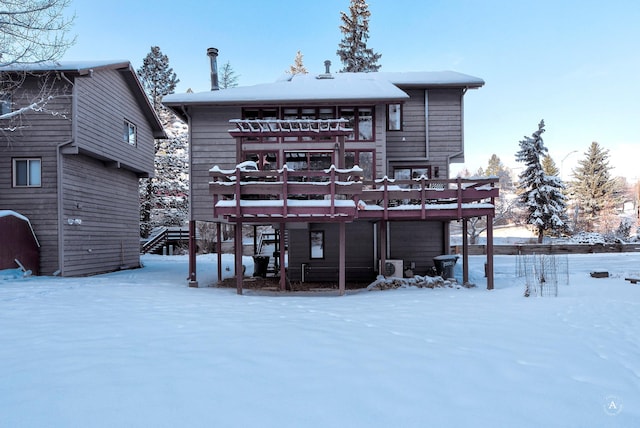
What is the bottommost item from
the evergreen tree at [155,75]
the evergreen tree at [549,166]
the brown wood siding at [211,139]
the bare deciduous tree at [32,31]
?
the brown wood siding at [211,139]

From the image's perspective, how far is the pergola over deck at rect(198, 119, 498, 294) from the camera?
9.55 m

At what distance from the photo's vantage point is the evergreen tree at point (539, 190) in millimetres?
28109

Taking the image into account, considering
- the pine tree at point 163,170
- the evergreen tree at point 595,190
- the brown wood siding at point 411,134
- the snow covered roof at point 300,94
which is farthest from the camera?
the evergreen tree at point 595,190

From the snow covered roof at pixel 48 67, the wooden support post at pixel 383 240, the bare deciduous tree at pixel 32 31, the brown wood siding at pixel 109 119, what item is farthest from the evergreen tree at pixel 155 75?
the wooden support post at pixel 383 240

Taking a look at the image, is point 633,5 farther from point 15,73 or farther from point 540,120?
point 15,73

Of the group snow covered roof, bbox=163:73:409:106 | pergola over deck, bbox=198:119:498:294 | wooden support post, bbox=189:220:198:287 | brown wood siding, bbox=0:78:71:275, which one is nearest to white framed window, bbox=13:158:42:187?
brown wood siding, bbox=0:78:71:275

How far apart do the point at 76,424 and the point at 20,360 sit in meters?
1.75

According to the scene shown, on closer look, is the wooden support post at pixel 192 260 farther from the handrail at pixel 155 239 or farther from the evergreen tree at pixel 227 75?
the evergreen tree at pixel 227 75

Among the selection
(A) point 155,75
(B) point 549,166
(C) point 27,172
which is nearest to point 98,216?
(C) point 27,172

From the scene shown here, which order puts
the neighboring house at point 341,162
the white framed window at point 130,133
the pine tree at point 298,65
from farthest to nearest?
the pine tree at point 298,65 < the white framed window at point 130,133 < the neighboring house at point 341,162

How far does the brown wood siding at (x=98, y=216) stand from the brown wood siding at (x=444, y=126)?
1316 cm

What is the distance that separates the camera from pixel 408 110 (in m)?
14.3

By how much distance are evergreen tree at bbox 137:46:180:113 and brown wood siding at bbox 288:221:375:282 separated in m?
22.5

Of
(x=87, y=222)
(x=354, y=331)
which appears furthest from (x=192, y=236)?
(x=354, y=331)
